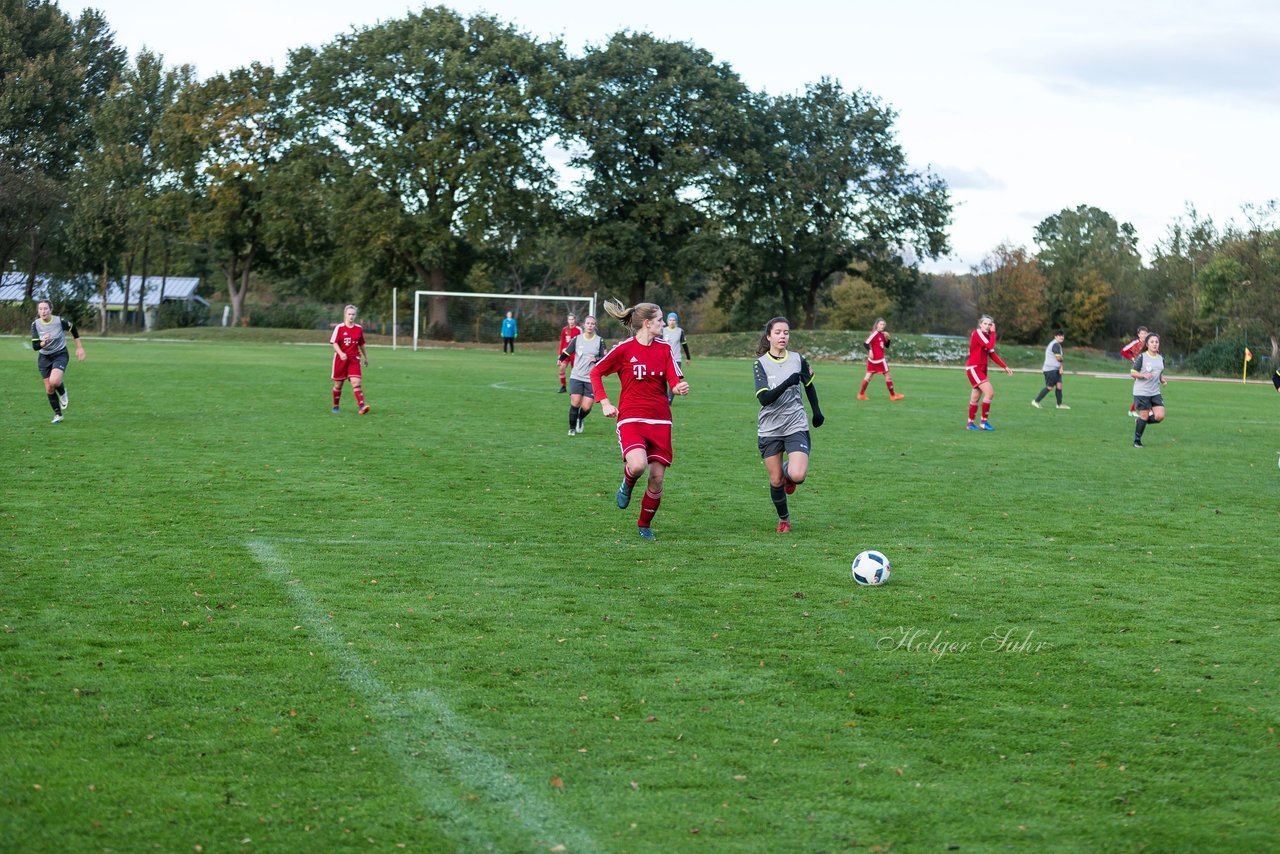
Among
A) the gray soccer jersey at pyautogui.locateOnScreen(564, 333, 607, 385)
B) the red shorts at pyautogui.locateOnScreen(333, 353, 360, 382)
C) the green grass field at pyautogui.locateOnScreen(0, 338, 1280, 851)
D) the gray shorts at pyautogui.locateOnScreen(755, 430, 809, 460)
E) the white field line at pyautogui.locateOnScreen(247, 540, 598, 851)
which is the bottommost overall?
the white field line at pyautogui.locateOnScreen(247, 540, 598, 851)

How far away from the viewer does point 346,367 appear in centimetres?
2106

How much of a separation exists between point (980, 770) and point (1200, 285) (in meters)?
63.3

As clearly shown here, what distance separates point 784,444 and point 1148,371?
10.8 metres

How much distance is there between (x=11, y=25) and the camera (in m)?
70.4

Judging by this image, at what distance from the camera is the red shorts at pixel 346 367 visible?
68.2 ft

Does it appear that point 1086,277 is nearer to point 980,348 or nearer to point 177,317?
point 177,317

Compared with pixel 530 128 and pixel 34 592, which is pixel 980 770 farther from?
pixel 530 128

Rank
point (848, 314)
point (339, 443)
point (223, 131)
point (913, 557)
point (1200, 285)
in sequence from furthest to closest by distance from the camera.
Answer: point (848, 314)
point (223, 131)
point (1200, 285)
point (339, 443)
point (913, 557)

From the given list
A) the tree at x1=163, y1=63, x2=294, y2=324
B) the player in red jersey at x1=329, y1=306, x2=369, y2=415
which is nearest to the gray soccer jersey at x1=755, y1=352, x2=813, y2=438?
the player in red jersey at x1=329, y1=306, x2=369, y2=415

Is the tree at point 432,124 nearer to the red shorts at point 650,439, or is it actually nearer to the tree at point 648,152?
the tree at point 648,152

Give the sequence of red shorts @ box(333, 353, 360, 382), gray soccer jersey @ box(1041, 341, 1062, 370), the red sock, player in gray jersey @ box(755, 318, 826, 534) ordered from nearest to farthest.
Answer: the red sock
player in gray jersey @ box(755, 318, 826, 534)
red shorts @ box(333, 353, 360, 382)
gray soccer jersey @ box(1041, 341, 1062, 370)

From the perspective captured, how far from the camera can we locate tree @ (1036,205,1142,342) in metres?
78.3

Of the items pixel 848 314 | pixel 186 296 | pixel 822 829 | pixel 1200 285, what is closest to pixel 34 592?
pixel 822 829

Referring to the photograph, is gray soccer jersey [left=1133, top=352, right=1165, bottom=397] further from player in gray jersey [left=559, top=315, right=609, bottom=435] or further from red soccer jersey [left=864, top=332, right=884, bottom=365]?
red soccer jersey [left=864, top=332, right=884, bottom=365]
